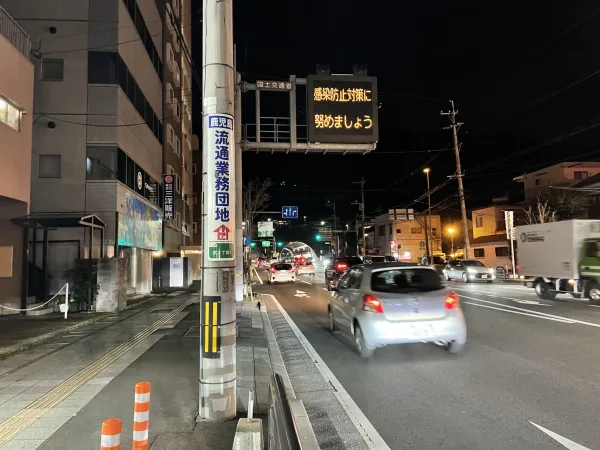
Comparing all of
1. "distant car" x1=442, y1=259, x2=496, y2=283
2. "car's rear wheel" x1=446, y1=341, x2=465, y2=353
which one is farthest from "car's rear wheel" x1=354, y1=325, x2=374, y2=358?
"distant car" x1=442, y1=259, x2=496, y2=283

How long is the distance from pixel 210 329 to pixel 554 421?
3.92 m

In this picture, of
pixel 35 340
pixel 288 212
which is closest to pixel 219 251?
pixel 35 340

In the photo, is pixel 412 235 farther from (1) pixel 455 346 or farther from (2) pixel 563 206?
(1) pixel 455 346

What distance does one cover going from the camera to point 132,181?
67.1ft

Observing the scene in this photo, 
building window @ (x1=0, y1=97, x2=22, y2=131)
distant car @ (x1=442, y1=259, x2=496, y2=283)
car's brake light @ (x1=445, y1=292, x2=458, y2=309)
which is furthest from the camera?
distant car @ (x1=442, y1=259, x2=496, y2=283)

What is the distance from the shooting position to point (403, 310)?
24.1 feet

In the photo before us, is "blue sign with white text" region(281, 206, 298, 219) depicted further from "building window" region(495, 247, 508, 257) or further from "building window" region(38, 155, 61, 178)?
"building window" region(38, 155, 61, 178)

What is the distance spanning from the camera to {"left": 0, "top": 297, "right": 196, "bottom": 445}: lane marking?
4.75m

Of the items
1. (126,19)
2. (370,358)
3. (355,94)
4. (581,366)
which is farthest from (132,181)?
(581,366)

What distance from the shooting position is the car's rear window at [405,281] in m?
7.74

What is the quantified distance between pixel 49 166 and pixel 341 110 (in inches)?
483

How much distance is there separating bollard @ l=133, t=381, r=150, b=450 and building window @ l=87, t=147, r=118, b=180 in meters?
16.1

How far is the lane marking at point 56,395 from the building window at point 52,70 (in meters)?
13.3

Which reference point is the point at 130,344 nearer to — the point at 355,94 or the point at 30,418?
the point at 30,418
